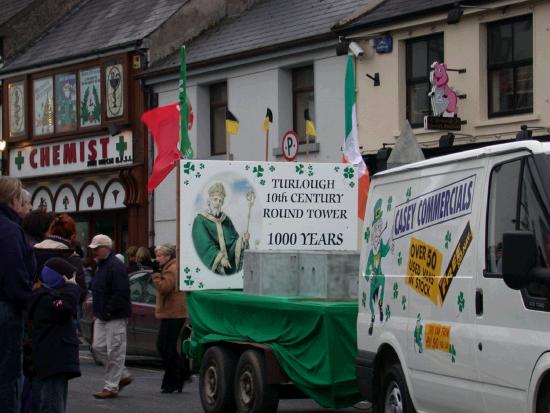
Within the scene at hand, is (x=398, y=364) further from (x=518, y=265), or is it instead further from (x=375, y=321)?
(x=518, y=265)

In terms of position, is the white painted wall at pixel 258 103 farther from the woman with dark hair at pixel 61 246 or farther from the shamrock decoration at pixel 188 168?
the woman with dark hair at pixel 61 246

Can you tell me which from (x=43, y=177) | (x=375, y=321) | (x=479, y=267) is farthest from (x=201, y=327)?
(x=43, y=177)

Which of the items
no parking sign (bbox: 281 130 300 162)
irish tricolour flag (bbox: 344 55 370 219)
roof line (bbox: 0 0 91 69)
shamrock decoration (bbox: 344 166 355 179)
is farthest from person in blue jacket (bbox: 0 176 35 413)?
roof line (bbox: 0 0 91 69)

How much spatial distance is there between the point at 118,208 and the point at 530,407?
25.0 m

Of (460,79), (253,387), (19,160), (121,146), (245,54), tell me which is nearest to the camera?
(253,387)

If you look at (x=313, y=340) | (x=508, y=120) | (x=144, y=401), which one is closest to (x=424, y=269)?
(x=313, y=340)

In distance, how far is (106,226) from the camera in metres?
33.5

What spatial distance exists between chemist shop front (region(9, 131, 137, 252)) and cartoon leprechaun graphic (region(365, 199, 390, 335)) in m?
21.3

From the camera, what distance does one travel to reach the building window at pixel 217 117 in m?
29.9

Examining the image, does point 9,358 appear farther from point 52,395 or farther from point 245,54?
point 245,54

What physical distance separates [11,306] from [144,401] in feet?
23.0

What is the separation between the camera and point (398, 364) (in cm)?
1053

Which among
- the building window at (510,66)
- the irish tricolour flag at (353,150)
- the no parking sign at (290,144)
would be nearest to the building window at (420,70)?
the building window at (510,66)

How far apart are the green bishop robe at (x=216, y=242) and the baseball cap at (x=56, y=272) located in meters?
4.64
